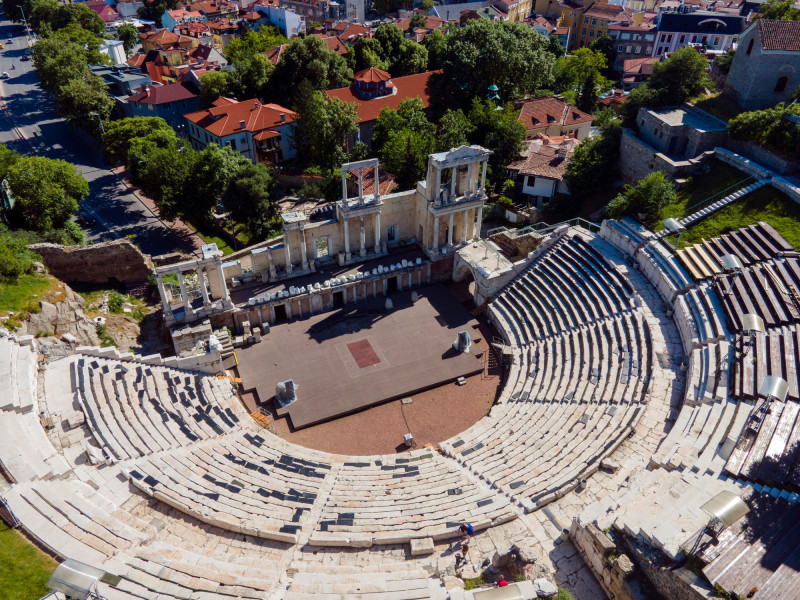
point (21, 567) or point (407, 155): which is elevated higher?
point (407, 155)

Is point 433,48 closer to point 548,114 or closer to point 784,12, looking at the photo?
point 548,114

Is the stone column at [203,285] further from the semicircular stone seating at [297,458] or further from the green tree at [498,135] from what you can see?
the green tree at [498,135]

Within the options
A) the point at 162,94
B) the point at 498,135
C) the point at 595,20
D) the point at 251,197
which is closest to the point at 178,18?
the point at 162,94

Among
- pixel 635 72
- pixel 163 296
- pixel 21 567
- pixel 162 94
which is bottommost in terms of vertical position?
pixel 163 296

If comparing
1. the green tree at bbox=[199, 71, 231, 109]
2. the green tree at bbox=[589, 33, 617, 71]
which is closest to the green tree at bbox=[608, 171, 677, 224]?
the green tree at bbox=[199, 71, 231, 109]

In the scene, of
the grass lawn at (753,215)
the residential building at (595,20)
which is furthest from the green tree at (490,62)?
the residential building at (595,20)

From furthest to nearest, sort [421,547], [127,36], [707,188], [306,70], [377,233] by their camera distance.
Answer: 1. [127,36]
2. [306,70]
3. [377,233]
4. [707,188]
5. [421,547]
